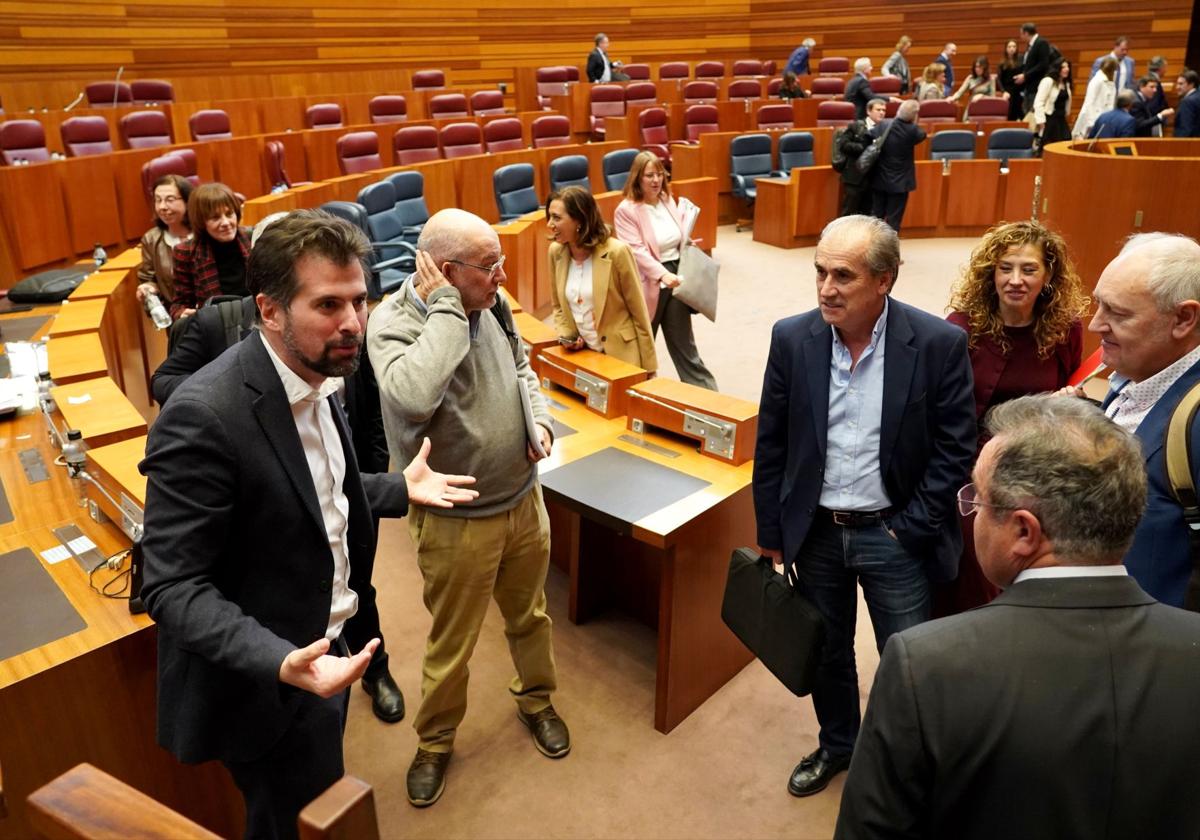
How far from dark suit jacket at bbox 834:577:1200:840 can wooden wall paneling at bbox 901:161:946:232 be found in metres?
8.52

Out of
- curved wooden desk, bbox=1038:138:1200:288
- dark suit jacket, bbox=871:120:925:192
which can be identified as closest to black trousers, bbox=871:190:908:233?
dark suit jacket, bbox=871:120:925:192

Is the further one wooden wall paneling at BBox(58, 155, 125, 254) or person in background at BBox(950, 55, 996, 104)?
person in background at BBox(950, 55, 996, 104)

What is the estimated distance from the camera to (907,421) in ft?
6.62

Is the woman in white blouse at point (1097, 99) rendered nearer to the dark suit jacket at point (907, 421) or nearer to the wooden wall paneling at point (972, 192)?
the wooden wall paneling at point (972, 192)

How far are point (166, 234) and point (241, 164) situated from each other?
3961mm

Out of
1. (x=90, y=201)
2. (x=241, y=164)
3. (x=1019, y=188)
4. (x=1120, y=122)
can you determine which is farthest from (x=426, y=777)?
(x=1019, y=188)

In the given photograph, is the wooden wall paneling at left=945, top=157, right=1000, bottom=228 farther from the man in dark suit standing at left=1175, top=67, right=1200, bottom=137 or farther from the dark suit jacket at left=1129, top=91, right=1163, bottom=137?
the man in dark suit standing at left=1175, top=67, right=1200, bottom=137

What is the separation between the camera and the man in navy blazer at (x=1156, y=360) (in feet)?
5.23

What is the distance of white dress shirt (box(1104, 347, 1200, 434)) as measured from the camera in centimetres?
173

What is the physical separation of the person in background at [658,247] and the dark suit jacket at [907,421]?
2406 mm

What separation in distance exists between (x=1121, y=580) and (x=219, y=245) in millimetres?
3292

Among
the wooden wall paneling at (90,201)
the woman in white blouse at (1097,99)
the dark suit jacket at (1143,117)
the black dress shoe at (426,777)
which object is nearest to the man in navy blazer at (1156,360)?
the black dress shoe at (426,777)

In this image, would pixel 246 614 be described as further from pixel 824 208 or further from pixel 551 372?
pixel 824 208

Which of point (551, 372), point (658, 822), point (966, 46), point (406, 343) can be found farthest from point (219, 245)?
point (966, 46)
